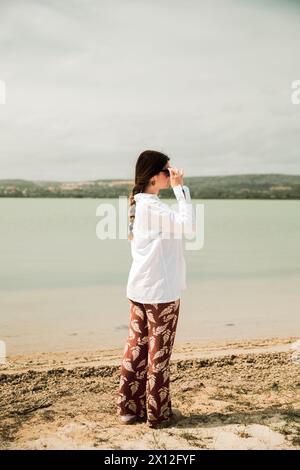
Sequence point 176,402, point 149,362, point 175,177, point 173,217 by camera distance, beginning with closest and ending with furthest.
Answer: point 173,217 < point 175,177 < point 149,362 < point 176,402

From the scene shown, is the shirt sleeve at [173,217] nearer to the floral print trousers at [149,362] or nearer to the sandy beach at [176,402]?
the floral print trousers at [149,362]

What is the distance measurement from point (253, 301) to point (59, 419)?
6.66 metres

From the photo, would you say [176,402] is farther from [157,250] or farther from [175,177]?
[175,177]

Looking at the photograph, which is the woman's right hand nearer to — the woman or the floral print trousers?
the woman

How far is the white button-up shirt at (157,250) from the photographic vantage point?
10.5 ft

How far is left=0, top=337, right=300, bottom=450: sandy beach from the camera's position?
320cm

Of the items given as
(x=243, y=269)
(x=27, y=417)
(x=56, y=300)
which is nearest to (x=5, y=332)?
(x=56, y=300)

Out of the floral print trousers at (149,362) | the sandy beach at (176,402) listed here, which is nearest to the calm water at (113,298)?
the sandy beach at (176,402)

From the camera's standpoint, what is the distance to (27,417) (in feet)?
11.9

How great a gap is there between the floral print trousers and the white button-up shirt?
0.10 metres

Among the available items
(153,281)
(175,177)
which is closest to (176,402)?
(153,281)

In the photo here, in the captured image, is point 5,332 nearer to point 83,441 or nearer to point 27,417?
point 27,417

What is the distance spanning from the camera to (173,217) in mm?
3139

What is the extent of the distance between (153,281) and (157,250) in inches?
7.4
